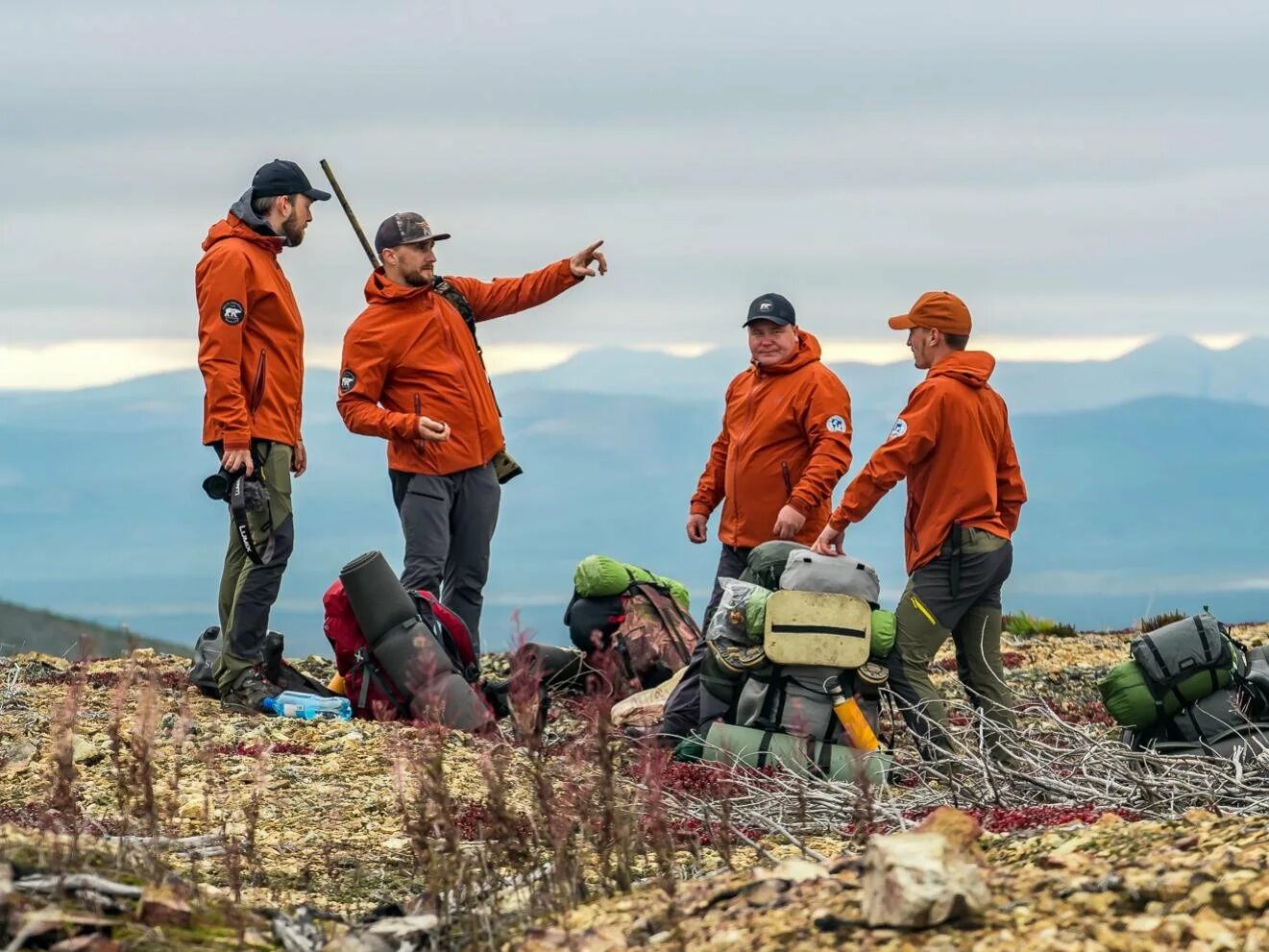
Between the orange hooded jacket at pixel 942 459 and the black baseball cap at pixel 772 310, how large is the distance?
146 cm

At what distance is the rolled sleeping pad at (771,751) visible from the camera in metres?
9.37

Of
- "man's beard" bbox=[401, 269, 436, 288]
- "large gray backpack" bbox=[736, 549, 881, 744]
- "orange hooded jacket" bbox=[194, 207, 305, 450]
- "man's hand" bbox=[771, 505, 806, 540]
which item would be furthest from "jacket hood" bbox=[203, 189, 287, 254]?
"large gray backpack" bbox=[736, 549, 881, 744]

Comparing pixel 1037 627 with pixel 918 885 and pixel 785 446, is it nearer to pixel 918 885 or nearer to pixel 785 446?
pixel 785 446

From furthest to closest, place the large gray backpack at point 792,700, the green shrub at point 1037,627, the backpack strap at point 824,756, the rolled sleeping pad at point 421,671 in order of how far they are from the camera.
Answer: the green shrub at point 1037,627 → the rolled sleeping pad at point 421,671 → the large gray backpack at point 792,700 → the backpack strap at point 824,756

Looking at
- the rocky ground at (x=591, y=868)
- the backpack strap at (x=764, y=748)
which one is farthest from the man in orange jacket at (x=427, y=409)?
the rocky ground at (x=591, y=868)

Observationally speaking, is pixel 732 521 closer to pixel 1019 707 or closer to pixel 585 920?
pixel 1019 707

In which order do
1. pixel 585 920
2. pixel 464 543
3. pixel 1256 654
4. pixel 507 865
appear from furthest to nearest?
pixel 464 543
pixel 1256 654
pixel 507 865
pixel 585 920

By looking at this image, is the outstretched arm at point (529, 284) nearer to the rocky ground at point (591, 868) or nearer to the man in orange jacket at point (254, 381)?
the man in orange jacket at point (254, 381)

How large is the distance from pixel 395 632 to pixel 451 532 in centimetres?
144

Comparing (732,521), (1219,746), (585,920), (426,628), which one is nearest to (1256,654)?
(1219,746)

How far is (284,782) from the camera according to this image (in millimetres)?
9516

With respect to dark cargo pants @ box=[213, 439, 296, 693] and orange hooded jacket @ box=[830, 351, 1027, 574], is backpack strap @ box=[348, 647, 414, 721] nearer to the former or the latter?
dark cargo pants @ box=[213, 439, 296, 693]

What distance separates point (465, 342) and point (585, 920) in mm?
7481

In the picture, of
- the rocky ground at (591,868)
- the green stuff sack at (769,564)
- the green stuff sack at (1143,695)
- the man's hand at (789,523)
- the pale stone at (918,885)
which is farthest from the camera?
the man's hand at (789,523)
